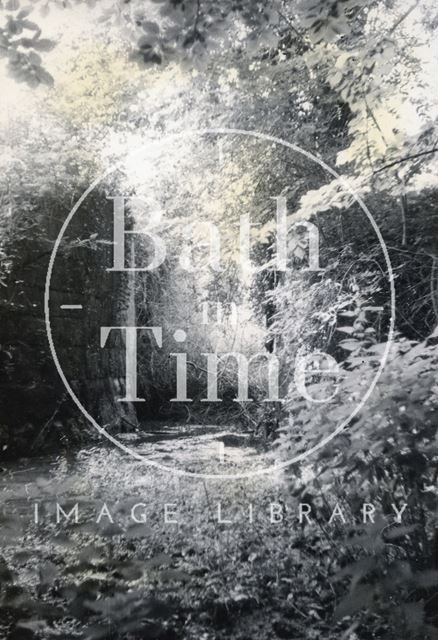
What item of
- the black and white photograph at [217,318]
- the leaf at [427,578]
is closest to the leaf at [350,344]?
the black and white photograph at [217,318]

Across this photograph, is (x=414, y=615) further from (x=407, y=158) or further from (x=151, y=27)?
(x=151, y=27)

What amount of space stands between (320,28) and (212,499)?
6.05ft

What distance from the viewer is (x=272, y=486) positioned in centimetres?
201

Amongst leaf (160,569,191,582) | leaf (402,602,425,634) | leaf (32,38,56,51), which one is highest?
leaf (32,38,56,51)

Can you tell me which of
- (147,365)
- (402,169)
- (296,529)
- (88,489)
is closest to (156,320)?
(147,365)

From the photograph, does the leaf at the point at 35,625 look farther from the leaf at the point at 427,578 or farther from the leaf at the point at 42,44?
the leaf at the point at 42,44

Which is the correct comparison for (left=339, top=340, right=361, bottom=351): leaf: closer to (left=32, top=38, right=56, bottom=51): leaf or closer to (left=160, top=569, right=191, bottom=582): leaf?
(left=160, top=569, right=191, bottom=582): leaf

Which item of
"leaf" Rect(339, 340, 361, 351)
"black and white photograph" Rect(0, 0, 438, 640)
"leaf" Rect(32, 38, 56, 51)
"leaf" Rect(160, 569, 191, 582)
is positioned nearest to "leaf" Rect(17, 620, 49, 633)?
"black and white photograph" Rect(0, 0, 438, 640)

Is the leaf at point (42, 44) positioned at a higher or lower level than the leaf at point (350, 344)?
higher

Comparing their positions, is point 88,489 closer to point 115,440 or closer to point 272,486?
point 115,440

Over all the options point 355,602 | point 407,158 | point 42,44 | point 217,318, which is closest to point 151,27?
point 42,44

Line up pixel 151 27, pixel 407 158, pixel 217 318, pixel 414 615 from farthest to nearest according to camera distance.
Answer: pixel 217 318 < pixel 407 158 < pixel 151 27 < pixel 414 615

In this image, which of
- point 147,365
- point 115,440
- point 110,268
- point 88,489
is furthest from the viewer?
point 110,268

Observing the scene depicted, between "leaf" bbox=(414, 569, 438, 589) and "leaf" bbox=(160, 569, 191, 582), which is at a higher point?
"leaf" bbox=(414, 569, 438, 589)
